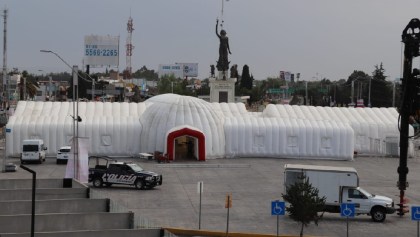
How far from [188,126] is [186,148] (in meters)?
4.07

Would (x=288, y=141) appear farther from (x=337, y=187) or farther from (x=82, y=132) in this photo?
(x=337, y=187)

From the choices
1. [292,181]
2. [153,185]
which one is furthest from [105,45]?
[292,181]

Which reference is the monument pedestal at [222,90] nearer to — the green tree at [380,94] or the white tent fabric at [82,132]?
the white tent fabric at [82,132]

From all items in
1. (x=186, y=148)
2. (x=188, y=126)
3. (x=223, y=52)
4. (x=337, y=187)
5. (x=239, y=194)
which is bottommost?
(x=239, y=194)

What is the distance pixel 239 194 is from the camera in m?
39.0

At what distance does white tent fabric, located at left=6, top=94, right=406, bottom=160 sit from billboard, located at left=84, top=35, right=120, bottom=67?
213 feet

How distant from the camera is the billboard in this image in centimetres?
12575

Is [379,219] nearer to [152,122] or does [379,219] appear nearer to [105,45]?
[152,122]

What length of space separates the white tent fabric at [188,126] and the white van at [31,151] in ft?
12.2

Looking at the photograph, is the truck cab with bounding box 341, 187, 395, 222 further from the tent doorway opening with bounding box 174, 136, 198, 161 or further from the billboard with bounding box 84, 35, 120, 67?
the billboard with bounding box 84, 35, 120, 67

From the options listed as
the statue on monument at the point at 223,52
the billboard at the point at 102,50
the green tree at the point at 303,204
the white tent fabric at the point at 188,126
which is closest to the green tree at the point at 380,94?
the billboard at the point at 102,50

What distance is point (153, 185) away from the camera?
132ft

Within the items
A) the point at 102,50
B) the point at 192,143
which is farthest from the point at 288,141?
the point at 102,50

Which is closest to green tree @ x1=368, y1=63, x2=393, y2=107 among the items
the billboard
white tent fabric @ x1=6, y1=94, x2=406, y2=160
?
the billboard
